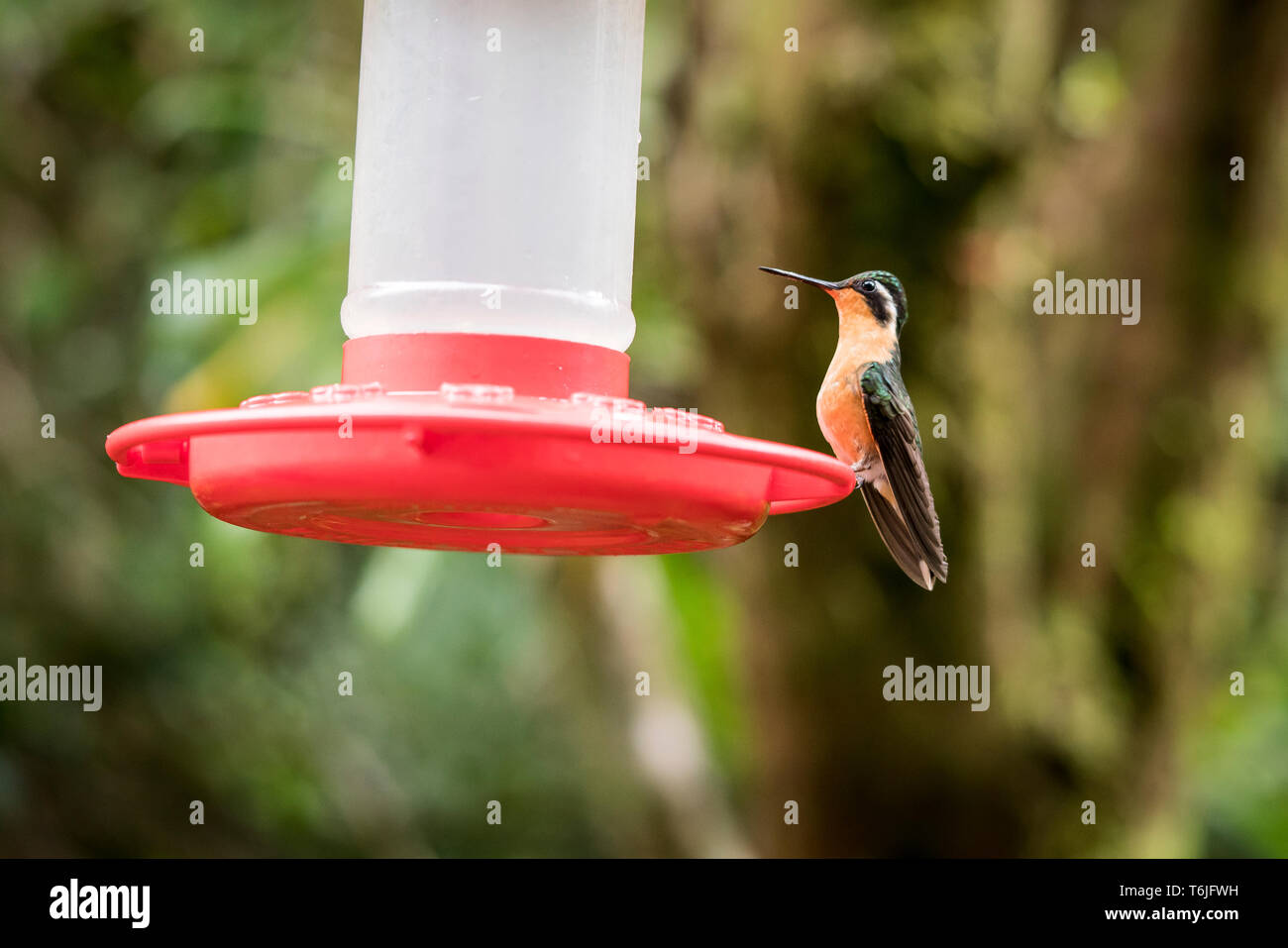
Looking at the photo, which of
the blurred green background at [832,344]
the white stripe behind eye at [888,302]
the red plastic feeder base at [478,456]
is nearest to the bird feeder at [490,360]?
the red plastic feeder base at [478,456]

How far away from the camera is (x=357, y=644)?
333 inches

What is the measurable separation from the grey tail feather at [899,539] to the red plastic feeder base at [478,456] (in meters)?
0.72

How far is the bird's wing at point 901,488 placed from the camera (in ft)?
9.26

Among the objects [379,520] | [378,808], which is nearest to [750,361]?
[379,520]

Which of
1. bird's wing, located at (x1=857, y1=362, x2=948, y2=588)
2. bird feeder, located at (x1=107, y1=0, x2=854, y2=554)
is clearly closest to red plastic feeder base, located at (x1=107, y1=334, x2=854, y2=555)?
bird feeder, located at (x1=107, y1=0, x2=854, y2=554)

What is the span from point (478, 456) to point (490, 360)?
401 mm

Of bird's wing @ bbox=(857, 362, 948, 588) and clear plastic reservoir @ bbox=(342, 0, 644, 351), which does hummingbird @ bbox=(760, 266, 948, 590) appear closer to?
bird's wing @ bbox=(857, 362, 948, 588)

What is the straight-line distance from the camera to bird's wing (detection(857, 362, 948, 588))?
2822 millimetres

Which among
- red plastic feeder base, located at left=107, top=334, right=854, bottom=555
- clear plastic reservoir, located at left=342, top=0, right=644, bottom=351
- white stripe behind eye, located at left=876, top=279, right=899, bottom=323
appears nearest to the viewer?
red plastic feeder base, located at left=107, top=334, right=854, bottom=555

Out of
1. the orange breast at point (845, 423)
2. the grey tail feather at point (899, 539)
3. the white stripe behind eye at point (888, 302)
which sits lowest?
the grey tail feather at point (899, 539)

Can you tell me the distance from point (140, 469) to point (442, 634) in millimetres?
7064

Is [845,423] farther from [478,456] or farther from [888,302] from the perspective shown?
[478,456]

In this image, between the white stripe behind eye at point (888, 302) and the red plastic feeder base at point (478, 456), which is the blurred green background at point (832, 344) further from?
the red plastic feeder base at point (478, 456)

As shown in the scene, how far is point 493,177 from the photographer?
2393mm
